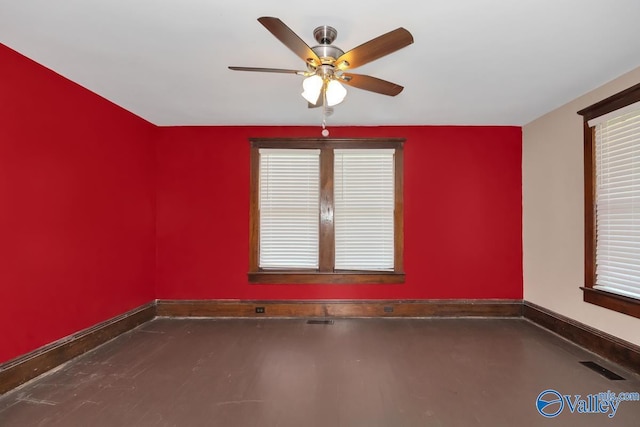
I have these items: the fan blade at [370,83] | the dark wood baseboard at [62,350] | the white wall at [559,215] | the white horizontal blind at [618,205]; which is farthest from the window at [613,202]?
the dark wood baseboard at [62,350]

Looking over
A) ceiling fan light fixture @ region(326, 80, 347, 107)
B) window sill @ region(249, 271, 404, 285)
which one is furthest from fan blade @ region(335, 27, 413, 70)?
window sill @ region(249, 271, 404, 285)

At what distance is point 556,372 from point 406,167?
267 centimetres

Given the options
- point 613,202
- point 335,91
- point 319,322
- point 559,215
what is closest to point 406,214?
point 559,215

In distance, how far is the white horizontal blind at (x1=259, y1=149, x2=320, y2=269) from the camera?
13.9 feet

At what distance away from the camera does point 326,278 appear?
418 cm

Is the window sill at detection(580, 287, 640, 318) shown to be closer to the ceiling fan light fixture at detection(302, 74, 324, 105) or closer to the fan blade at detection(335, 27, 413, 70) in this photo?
the fan blade at detection(335, 27, 413, 70)

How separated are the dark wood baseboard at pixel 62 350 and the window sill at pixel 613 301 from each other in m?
4.99

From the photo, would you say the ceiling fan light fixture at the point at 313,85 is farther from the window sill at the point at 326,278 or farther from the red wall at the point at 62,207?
the window sill at the point at 326,278

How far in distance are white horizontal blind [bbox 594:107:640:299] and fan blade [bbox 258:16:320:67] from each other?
292cm

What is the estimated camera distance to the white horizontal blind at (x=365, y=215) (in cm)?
423

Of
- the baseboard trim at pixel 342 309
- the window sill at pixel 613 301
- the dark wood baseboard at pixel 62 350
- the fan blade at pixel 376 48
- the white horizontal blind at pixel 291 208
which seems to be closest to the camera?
the fan blade at pixel 376 48

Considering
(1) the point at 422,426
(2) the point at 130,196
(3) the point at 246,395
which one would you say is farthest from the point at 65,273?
(1) the point at 422,426

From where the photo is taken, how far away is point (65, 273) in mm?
2848

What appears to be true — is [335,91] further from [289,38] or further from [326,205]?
[326,205]
